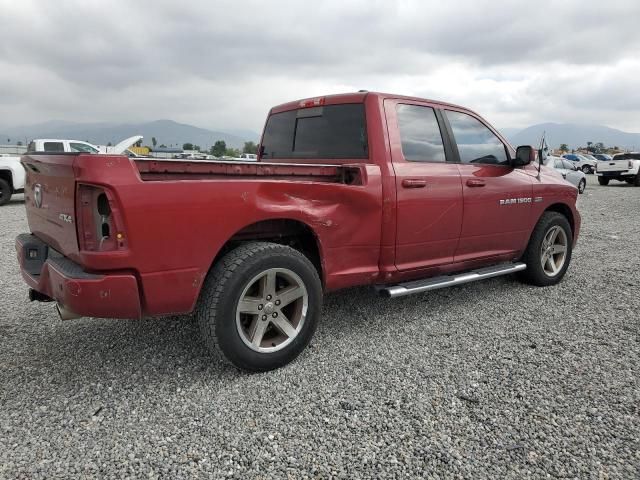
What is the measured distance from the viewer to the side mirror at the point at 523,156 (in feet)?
13.5

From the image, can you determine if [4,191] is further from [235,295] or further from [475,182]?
[475,182]

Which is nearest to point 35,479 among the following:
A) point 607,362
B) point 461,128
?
point 607,362

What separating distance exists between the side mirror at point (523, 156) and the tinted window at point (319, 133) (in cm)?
169

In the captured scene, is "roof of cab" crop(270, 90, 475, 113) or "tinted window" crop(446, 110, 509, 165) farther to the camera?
"tinted window" crop(446, 110, 509, 165)

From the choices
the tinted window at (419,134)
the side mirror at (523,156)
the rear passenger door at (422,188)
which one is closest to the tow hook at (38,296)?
the rear passenger door at (422,188)

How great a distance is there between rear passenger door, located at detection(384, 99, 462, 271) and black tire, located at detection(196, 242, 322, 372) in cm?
96

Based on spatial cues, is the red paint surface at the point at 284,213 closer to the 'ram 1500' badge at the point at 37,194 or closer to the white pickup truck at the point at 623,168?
the 'ram 1500' badge at the point at 37,194

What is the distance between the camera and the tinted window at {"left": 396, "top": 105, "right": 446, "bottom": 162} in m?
3.49

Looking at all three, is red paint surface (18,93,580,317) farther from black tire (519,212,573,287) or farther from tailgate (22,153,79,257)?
black tire (519,212,573,287)

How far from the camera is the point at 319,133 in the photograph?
3773 millimetres

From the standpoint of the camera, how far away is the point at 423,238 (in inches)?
139

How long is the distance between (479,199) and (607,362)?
5.11 feet

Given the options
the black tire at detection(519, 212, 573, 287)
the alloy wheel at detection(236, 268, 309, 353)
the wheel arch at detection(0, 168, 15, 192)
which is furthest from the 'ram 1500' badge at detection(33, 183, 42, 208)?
the wheel arch at detection(0, 168, 15, 192)

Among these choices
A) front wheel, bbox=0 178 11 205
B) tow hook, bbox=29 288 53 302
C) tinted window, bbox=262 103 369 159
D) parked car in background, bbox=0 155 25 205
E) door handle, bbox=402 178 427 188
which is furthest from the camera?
front wheel, bbox=0 178 11 205
